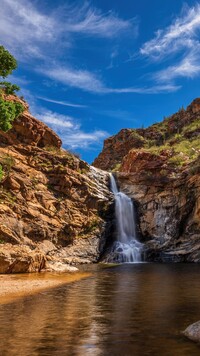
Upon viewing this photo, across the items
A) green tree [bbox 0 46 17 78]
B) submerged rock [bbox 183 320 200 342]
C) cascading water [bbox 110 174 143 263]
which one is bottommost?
submerged rock [bbox 183 320 200 342]

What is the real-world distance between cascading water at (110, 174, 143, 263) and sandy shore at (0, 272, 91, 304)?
56.6 feet

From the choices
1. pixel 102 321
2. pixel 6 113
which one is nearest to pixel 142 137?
pixel 6 113

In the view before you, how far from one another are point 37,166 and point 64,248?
10.7m

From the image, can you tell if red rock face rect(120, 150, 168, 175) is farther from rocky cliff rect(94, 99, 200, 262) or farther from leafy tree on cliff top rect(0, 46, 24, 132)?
leafy tree on cliff top rect(0, 46, 24, 132)

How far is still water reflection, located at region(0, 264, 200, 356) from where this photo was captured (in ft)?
28.2

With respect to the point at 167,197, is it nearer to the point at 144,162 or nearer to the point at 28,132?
the point at 144,162

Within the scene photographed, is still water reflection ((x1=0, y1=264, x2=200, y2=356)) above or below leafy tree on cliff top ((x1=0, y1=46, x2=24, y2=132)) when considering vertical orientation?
below

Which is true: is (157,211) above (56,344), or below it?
above

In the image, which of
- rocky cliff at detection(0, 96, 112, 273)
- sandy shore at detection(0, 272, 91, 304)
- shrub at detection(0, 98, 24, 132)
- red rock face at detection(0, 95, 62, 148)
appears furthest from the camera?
red rock face at detection(0, 95, 62, 148)

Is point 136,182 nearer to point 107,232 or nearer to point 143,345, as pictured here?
point 107,232

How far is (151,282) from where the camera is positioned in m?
21.3

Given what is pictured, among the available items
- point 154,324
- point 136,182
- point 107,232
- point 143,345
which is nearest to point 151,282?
point 154,324

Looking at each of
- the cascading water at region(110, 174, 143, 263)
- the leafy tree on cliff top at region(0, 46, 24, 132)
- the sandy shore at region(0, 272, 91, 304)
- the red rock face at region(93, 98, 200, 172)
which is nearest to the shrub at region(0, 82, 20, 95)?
the leafy tree on cliff top at region(0, 46, 24, 132)

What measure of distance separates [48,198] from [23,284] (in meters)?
20.9
